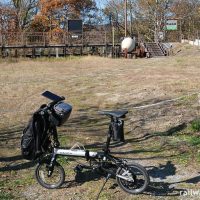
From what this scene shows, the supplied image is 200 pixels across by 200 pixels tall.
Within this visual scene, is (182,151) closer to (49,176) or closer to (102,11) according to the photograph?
(49,176)

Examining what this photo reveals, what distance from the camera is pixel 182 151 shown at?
24.8 feet

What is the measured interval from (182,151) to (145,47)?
2994 centimetres

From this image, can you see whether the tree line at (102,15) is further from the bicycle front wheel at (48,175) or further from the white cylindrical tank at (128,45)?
the bicycle front wheel at (48,175)

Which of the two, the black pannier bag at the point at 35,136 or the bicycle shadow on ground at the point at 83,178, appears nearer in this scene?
the black pannier bag at the point at 35,136

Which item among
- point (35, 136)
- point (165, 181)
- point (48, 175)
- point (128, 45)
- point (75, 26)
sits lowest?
point (165, 181)

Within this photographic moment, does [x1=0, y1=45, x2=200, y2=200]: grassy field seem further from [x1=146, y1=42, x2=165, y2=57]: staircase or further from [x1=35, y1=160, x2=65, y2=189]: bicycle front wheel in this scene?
[x1=146, y1=42, x2=165, y2=57]: staircase

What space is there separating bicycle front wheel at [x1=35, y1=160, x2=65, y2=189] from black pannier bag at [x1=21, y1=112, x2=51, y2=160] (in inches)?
11.1

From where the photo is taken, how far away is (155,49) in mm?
37562

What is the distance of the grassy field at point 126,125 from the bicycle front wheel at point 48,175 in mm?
103

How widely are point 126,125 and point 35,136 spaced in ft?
14.3

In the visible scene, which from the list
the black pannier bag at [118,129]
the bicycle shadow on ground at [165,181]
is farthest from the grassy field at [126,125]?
the black pannier bag at [118,129]

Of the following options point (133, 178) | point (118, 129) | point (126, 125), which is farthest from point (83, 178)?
point (126, 125)

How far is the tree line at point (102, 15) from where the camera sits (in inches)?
1966

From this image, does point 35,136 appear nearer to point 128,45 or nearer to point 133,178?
point 133,178
